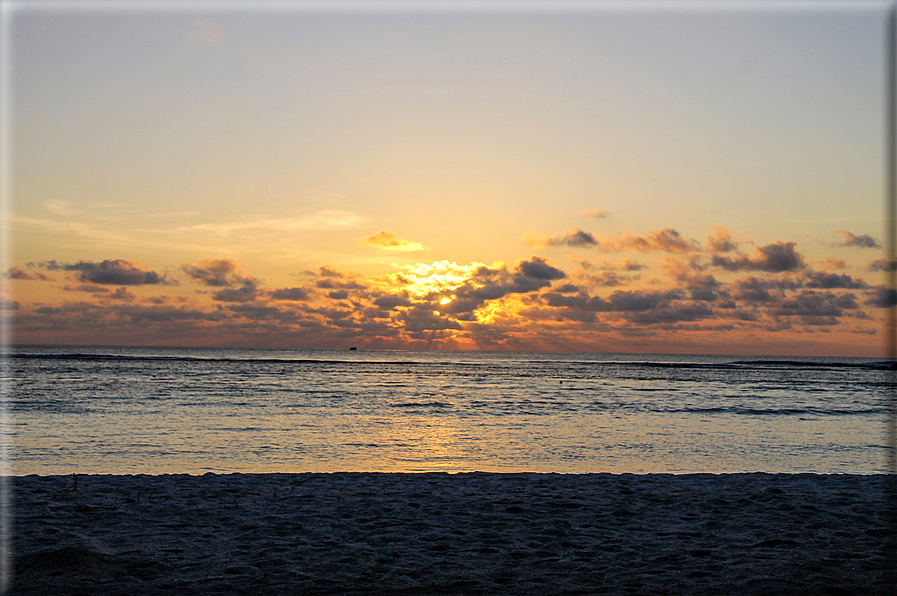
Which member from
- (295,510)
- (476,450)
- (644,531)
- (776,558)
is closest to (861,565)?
(776,558)

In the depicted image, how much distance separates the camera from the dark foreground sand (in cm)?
677

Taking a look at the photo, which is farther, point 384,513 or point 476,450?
point 476,450

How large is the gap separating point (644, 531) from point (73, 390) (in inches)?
1460

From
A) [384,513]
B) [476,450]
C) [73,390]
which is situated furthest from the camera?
[73,390]

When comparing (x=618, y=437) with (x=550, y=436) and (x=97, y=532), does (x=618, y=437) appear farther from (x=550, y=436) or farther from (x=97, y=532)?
(x=97, y=532)

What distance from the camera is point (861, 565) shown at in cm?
725

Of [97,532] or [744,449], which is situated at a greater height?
[97,532]

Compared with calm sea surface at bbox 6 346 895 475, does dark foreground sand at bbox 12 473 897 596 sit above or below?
above

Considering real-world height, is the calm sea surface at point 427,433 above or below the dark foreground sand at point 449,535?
below

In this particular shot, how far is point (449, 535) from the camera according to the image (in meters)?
8.69

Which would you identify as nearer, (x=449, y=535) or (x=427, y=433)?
(x=449, y=535)

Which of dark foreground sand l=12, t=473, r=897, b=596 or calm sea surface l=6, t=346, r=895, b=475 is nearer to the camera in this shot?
dark foreground sand l=12, t=473, r=897, b=596

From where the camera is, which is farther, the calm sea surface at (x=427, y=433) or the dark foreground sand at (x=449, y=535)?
the calm sea surface at (x=427, y=433)

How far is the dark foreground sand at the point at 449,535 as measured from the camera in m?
6.77
